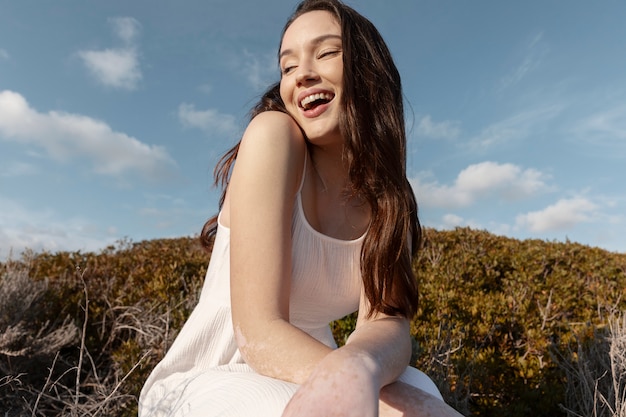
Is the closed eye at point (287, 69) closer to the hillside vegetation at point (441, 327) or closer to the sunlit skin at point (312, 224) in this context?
the sunlit skin at point (312, 224)

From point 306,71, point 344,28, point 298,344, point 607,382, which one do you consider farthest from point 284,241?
point 607,382

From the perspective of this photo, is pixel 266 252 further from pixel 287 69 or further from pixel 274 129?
pixel 287 69

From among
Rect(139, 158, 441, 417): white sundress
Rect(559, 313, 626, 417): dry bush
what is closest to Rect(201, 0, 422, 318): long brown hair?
Rect(139, 158, 441, 417): white sundress

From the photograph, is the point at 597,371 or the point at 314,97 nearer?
the point at 314,97

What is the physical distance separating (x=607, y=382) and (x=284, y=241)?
2.70m

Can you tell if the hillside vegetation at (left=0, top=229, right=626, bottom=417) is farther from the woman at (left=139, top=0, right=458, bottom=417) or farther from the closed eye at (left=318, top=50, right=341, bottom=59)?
the closed eye at (left=318, top=50, right=341, bottom=59)

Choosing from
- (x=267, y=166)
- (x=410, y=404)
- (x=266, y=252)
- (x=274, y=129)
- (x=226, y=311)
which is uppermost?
(x=274, y=129)

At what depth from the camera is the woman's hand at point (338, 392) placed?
1170 mm

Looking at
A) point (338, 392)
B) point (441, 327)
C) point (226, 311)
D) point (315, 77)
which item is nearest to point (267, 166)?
point (315, 77)

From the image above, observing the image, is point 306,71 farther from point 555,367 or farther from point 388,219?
point 555,367

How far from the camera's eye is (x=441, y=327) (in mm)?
3705

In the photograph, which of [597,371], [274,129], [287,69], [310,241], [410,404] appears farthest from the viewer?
[597,371]

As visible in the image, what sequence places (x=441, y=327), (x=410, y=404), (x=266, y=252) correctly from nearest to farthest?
(x=410, y=404) → (x=266, y=252) → (x=441, y=327)

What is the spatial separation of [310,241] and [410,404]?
0.65 meters
